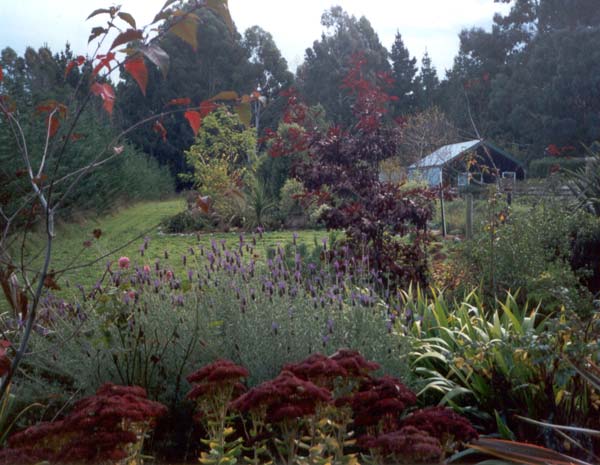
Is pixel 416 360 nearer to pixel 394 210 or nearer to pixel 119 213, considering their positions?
pixel 394 210

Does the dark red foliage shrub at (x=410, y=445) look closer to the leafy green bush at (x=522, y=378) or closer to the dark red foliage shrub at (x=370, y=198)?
the leafy green bush at (x=522, y=378)

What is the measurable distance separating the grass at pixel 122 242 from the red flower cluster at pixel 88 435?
5.54m

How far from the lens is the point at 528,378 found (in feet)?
10.5

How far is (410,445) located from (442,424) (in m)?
0.33

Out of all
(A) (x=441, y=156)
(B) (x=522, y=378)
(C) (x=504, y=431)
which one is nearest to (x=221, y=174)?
(A) (x=441, y=156)

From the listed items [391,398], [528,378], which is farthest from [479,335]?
[391,398]

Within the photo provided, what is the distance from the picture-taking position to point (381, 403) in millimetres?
2330

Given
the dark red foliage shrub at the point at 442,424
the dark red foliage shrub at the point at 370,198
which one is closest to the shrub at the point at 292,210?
the dark red foliage shrub at the point at 370,198

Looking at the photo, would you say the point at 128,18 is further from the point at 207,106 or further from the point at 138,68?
the point at 207,106

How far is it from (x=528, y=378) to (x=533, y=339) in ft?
1.05

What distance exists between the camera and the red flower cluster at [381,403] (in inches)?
91.7

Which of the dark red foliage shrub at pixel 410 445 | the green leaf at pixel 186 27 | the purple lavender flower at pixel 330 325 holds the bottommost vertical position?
the purple lavender flower at pixel 330 325

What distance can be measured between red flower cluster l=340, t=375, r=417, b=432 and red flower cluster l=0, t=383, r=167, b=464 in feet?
2.23

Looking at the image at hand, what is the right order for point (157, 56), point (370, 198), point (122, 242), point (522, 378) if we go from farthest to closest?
point (122, 242) < point (370, 198) < point (522, 378) < point (157, 56)
